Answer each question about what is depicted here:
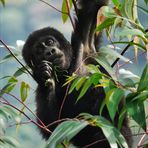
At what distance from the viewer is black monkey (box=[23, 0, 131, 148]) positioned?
177 cm

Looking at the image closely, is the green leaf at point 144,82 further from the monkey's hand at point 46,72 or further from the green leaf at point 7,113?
the monkey's hand at point 46,72

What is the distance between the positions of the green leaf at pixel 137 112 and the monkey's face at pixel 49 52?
1.03 meters

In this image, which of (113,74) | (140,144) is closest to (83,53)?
(113,74)

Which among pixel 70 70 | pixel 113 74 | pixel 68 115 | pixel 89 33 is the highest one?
pixel 113 74

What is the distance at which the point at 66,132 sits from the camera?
0.82 meters

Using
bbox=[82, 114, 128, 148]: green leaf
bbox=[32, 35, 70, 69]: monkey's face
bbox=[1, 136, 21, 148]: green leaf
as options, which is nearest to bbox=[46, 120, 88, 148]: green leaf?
bbox=[82, 114, 128, 148]: green leaf

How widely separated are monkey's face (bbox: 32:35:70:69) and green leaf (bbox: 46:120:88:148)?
1.04m

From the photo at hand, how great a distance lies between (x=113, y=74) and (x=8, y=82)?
394 millimetres

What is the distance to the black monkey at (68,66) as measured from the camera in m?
1.77

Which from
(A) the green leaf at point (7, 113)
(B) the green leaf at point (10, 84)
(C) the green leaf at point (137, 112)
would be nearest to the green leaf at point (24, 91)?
(B) the green leaf at point (10, 84)

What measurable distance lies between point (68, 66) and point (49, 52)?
10cm

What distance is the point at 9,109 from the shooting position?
1.04 metres

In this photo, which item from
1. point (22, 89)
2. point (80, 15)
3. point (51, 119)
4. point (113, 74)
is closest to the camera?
point (113, 74)

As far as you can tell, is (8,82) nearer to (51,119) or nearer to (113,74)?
(113,74)
